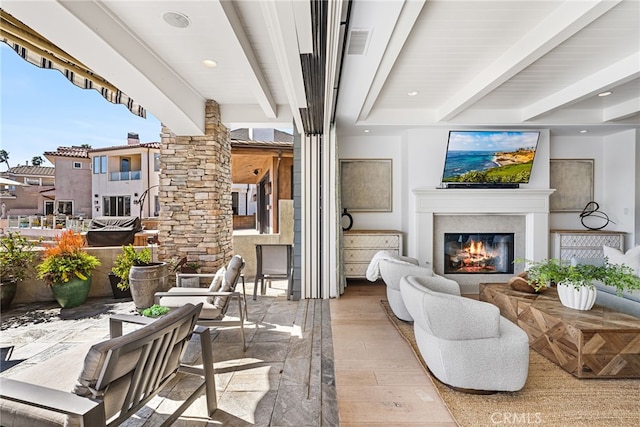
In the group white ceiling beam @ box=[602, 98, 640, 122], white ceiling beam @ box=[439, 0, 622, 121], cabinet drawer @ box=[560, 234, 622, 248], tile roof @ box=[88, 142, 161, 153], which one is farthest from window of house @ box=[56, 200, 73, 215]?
white ceiling beam @ box=[602, 98, 640, 122]

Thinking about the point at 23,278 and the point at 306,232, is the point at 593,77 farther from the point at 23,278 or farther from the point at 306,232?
the point at 23,278

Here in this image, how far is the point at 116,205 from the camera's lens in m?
13.5

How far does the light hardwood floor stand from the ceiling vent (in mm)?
2651

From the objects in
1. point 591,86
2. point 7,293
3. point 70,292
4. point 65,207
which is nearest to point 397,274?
point 591,86

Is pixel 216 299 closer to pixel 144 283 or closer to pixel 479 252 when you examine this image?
pixel 144 283

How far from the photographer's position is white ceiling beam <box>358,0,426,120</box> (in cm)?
192

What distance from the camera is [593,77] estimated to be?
3219mm

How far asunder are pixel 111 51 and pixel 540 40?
346cm

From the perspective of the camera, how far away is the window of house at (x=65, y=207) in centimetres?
1347

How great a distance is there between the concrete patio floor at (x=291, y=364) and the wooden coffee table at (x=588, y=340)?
1.14 m

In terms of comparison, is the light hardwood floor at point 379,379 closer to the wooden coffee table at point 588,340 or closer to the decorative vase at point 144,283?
the wooden coffee table at point 588,340

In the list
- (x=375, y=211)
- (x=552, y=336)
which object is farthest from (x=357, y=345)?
(x=375, y=211)

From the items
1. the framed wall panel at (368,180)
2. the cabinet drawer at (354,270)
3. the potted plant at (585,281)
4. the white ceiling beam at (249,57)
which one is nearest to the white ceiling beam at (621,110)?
the potted plant at (585,281)

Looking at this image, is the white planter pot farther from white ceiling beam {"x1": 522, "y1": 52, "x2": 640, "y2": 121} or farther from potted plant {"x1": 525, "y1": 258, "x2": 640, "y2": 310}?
white ceiling beam {"x1": 522, "y1": 52, "x2": 640, "y2": 121}
